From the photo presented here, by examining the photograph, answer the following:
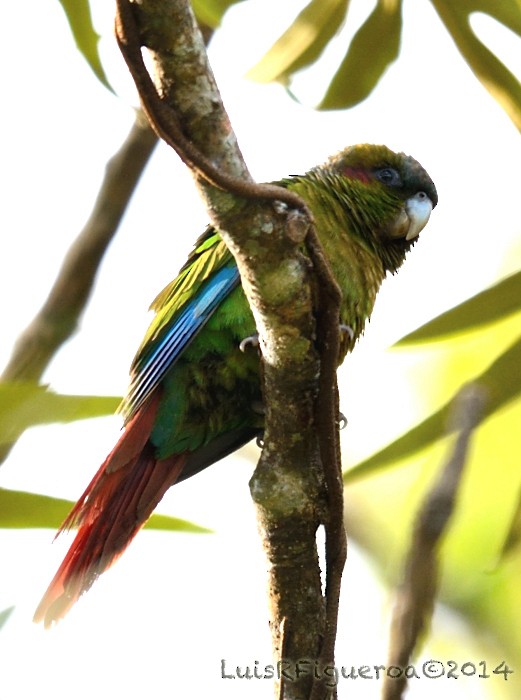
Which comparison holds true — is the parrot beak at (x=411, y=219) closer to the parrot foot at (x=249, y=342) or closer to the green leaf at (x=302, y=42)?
the green leaf at (x=302, y=42)

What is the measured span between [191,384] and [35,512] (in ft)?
2.02

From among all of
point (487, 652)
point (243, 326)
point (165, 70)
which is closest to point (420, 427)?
point (243, 326)

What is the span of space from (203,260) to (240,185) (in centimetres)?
124

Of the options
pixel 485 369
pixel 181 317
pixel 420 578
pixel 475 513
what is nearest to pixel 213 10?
pixel 181 317

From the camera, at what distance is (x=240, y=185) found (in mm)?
1954

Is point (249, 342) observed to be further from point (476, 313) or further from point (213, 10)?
point (213, 10)

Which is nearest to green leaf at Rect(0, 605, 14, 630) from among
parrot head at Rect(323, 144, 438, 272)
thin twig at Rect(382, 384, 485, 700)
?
thin twig at Rect(382, 384, 485, 700)

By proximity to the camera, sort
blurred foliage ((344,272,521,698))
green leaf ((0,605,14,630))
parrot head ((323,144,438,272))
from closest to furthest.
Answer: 1. green leaf ((0,605,14,630))
2. parrot head ((323,144,438,272))
3. blurred foliage ((344,272,521,698))

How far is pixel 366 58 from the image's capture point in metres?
3.36

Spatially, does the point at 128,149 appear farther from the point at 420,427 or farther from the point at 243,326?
the point at 420,427

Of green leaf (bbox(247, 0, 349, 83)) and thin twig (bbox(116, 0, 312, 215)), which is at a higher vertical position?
green leaf (bbox(247, 0, 349, 83))

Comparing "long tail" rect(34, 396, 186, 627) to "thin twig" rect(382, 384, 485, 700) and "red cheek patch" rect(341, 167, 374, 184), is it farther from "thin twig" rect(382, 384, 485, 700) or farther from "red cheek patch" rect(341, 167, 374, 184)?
"thin twig" rect(382, 384, 485, 700)

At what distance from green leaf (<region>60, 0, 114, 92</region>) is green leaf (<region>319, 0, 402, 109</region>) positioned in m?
0.72

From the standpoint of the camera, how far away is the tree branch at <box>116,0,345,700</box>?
185cm
